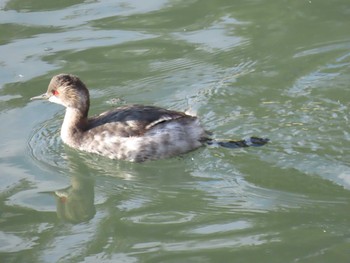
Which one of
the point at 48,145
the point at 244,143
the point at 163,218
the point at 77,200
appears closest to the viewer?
the point at 163,218

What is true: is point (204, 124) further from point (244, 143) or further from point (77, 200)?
point (77, 200)

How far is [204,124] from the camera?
8555 mm

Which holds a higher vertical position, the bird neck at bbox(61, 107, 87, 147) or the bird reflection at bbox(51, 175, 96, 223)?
the bird neck at bbox(61, 107, 87, 147)

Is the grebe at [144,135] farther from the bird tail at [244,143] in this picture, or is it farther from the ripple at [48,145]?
the ripple at [48,145]

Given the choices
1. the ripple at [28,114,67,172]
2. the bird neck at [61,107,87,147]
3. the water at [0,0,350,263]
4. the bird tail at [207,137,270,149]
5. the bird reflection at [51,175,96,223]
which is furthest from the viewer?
the bird neck at [61,107,87,147]

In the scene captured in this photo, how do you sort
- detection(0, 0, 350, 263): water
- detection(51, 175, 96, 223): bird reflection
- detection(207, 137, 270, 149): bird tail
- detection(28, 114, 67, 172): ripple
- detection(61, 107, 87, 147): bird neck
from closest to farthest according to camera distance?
1. detection(0, 0, 350, 263): water
2. detection(51, 175, 96, 223): bird reflection
3. detection(207, 137, 270, 149): bird tail
4. detection(28, 114, 67, 172): ripple
5. detection(61, 107, 87, 147): bird neck

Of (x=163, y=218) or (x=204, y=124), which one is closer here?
(x=163, y=218)

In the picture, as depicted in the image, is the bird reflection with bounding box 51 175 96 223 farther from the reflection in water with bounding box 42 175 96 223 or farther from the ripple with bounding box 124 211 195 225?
the ripple with bounding box 124 211 195 225

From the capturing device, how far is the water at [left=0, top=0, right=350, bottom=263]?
22.2 feet

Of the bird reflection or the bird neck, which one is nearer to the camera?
the bird reflection

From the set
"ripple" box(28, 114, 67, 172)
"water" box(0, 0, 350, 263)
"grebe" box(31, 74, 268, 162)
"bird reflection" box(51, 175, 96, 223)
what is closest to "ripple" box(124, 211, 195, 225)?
"water" box(0, 0, 350, 263)

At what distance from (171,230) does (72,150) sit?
2.02 m

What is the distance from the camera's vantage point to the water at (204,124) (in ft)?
22.2

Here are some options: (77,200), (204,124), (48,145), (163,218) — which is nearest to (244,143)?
Answer: (204,124)
